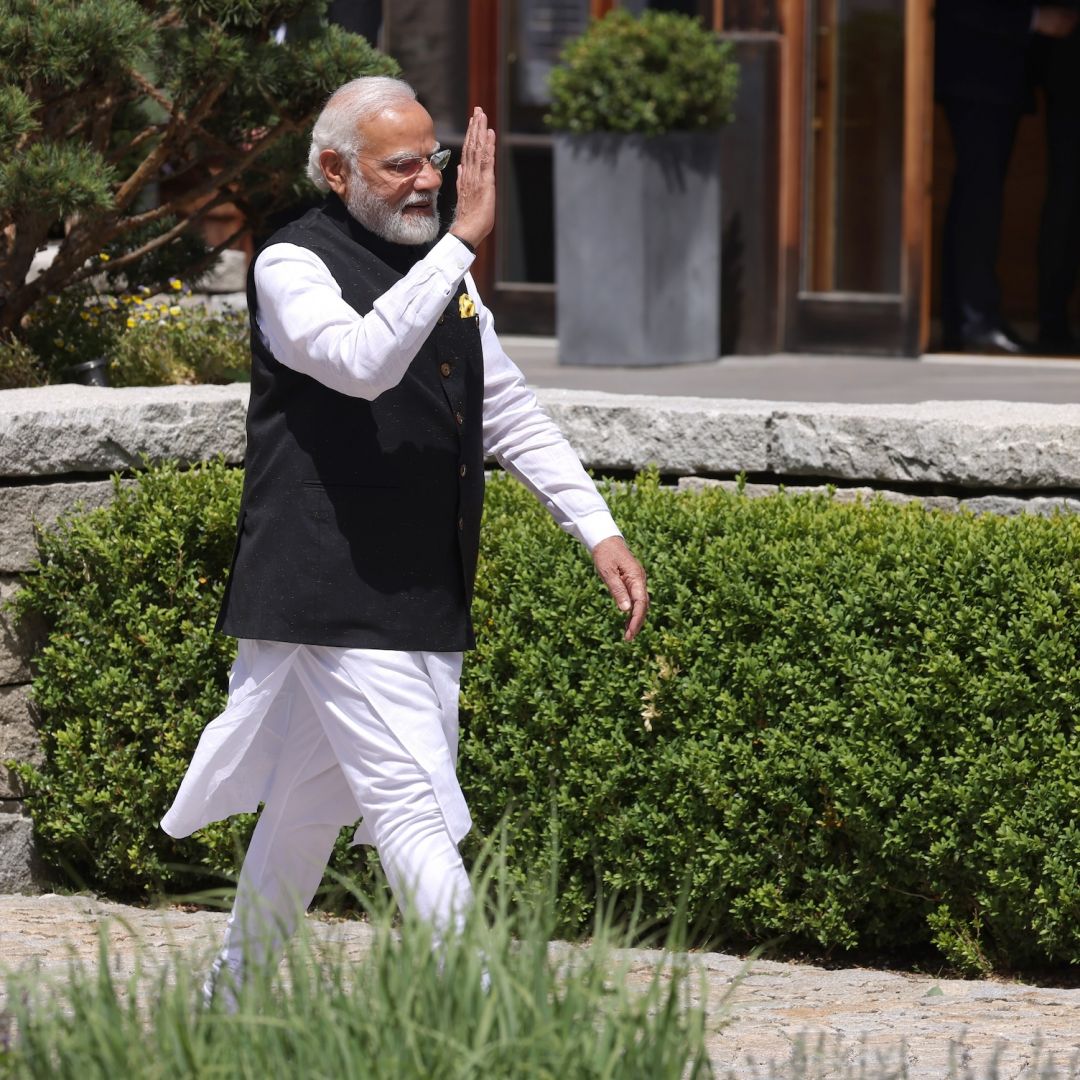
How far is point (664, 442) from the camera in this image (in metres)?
5.35

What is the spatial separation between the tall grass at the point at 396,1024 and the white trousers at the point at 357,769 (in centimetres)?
46

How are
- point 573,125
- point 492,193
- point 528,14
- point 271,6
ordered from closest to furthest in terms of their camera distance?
point 492,193 < point 271,6 < point 573,125 < point 528,14

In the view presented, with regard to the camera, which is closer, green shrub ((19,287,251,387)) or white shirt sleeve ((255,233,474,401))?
white shirt sleeve ((255,233,474,401))

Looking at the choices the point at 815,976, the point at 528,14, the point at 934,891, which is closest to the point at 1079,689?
the point at 934,891

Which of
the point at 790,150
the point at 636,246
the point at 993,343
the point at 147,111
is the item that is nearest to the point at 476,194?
the point at 147,111

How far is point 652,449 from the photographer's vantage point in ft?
17.6

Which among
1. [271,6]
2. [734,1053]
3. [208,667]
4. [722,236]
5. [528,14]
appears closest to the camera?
[734,1053]

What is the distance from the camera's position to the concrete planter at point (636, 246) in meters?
9.16

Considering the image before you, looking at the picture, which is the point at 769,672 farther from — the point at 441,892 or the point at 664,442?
the point at 441,892

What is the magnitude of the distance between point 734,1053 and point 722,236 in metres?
6.51

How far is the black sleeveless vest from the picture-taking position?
3.50 m

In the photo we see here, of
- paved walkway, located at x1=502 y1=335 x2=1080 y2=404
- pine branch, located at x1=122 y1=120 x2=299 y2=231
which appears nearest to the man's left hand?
pine branch, located at x1=122 y1=120 x2=299 y2=231

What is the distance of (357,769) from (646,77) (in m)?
6.07

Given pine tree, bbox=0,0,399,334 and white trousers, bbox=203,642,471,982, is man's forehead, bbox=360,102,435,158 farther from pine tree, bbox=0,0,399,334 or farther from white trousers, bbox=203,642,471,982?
pine tree, bbox=0,0,399,334
